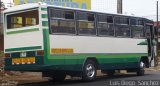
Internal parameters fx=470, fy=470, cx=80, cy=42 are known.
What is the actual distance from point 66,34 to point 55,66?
1.50m

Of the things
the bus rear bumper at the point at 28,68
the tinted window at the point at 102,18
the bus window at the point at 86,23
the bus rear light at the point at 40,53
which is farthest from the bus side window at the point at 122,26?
the bus rear bumper at the point at 28,68

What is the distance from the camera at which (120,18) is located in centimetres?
2305

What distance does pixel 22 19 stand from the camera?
1883 cm

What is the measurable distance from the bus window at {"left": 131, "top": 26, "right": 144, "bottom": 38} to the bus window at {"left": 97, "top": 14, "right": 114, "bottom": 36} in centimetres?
242

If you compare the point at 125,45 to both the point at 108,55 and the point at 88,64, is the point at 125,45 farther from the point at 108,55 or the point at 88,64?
the point at 88,64

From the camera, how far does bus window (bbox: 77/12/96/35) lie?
19.9m

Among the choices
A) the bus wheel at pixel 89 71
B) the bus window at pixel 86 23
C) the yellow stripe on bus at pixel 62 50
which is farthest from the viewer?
the bus wheel at pixel 89 71

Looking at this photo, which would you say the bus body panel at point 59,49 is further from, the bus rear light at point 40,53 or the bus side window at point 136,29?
the bus side window at point 136,29

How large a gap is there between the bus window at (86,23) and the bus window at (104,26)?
0.48 meters

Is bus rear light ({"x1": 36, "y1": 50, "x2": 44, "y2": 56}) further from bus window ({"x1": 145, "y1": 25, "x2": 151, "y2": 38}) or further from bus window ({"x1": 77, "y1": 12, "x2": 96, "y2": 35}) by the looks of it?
bus window ({"x1": 145, "y1": 25, "x2": 151, "y2": 38})

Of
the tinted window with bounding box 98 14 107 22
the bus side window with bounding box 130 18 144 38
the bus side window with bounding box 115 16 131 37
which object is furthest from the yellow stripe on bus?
the bus side window with bounding box 130 18 144 38

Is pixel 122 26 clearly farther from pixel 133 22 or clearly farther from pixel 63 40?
Answer: pixel 63 40

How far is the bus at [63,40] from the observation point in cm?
1798

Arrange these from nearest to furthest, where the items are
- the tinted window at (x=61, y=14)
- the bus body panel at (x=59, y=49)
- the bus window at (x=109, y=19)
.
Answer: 1. the bus body panel at (x=59, y=49)
2. the tinted window at (x=61, y=14)
3. the bus window at (x=109, y=19)
